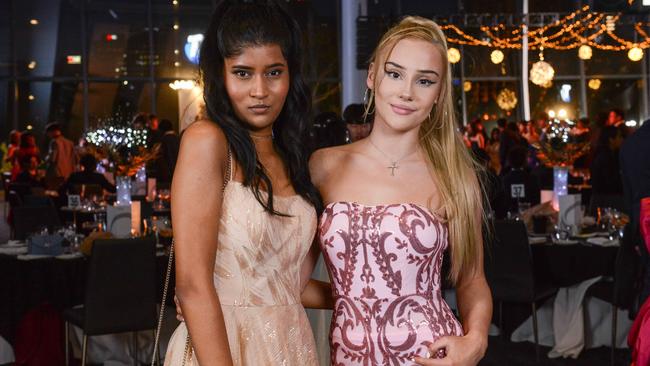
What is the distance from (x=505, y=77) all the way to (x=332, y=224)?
15514 millimetres

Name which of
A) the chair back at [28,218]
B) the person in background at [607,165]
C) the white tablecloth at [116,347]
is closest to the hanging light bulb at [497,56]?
the person in background at [607,165]

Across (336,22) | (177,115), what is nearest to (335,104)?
(336,22)

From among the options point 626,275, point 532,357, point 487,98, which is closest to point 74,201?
point 532,357

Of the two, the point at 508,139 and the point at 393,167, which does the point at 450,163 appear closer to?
the point at 393,167

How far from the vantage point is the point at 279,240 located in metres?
1.92

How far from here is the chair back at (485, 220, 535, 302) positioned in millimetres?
5688

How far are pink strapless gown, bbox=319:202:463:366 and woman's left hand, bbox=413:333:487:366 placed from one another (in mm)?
60

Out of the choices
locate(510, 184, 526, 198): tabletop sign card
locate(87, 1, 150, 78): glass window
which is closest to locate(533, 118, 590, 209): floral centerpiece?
locate(510, 184, 526, 198): tabletop sign card

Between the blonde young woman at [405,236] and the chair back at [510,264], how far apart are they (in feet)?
11.5

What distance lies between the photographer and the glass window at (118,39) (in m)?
16.3

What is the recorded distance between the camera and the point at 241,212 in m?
1.84

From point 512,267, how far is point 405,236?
385cm

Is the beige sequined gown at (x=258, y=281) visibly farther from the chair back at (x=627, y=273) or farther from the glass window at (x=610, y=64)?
the glass window at (x=610, y=64)

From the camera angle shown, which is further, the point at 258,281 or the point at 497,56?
the point at 497,56
